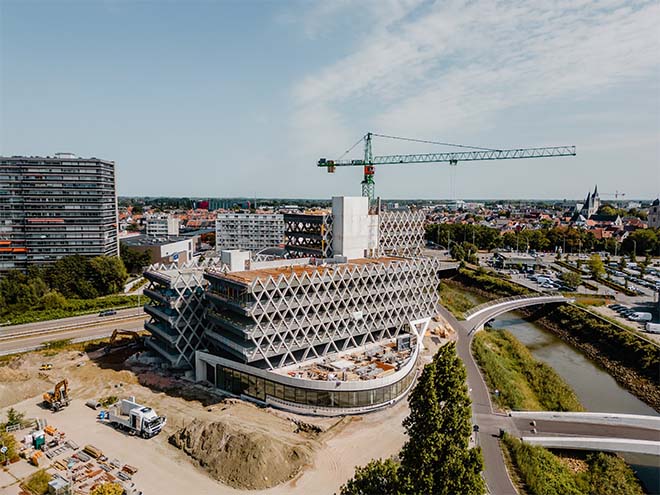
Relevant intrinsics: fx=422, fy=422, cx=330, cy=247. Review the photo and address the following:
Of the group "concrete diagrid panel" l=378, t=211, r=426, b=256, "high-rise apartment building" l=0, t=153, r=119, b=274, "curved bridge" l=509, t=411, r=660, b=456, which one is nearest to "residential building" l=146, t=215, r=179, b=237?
"high-rise apartment building" l=0, t=153, r=119, b=274

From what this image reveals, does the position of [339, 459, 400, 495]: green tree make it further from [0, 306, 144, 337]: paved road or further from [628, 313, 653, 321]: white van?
[628, 313, 653, 321]: white van

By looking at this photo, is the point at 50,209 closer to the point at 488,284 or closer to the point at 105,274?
the point at 105,274

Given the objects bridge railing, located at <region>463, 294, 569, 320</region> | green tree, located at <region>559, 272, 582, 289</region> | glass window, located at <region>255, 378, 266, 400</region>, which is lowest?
glass window, located at <region>255, 378, 266, 400</region>

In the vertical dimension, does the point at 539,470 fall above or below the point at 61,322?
below

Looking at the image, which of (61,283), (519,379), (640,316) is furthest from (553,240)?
(61,283)

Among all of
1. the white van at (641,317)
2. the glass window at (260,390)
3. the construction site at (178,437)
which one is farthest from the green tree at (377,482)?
the white van at (641,317)

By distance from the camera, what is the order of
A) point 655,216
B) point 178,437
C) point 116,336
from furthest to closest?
point 655,216
point 116,336
point 178,437
